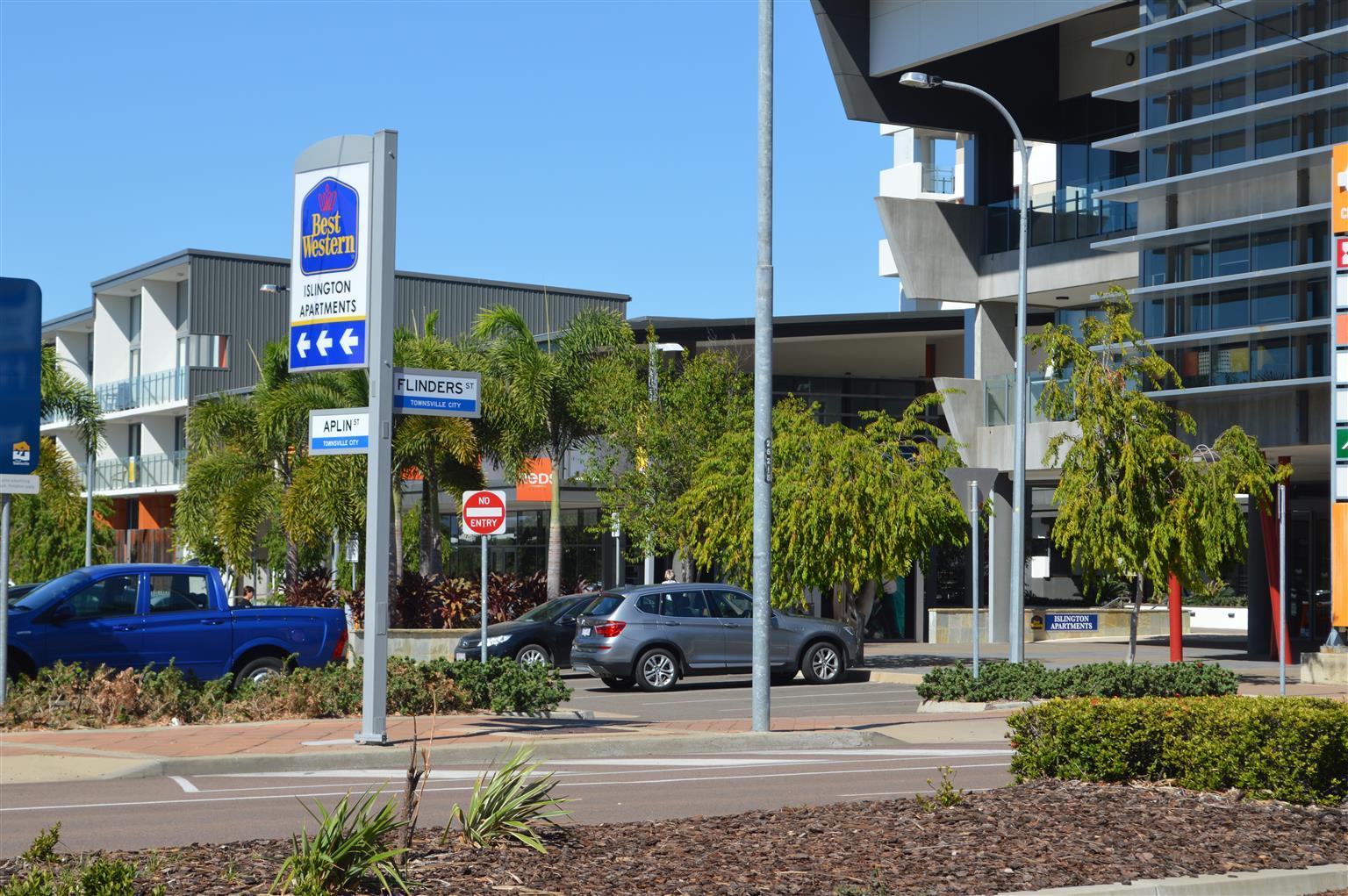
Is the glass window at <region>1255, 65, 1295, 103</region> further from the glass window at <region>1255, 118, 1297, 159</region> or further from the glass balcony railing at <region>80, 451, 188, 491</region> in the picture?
the glass balcony railing at <region>80, 451, 188, 491</region>

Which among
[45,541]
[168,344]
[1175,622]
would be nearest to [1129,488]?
[1175,622]

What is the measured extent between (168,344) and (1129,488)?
48.2 metres

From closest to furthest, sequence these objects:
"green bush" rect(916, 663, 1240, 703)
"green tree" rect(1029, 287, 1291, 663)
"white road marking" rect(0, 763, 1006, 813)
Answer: "white road marking" rect(0, 763, 1006, 813) → "green bush" rect(916, 663, 1240, 703) → "green tree" rect(1029, 287, 1291, 663)

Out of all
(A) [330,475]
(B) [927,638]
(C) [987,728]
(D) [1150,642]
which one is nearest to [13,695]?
(C) [987,728]

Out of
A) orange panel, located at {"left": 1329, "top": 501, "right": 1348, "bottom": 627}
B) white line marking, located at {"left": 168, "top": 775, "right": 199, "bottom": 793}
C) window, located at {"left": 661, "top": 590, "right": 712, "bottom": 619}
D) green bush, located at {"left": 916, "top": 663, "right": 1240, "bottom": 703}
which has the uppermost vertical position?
orange panel, located at {"left": 1329, "top": 501, "right": 1348, "bottom": 627}

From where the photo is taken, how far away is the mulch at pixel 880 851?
741 centimetres

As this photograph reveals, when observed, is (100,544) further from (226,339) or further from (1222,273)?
(1222,273)

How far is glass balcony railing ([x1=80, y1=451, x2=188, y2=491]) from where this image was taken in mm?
63938

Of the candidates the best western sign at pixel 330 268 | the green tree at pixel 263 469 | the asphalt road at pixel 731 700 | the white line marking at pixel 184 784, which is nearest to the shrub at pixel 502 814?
the white line marking at pixel 184 784

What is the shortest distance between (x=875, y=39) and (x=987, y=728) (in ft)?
72.1

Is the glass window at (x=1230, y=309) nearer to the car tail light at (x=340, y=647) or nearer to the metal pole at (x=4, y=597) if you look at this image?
the car tail light at (x=340, y=647)

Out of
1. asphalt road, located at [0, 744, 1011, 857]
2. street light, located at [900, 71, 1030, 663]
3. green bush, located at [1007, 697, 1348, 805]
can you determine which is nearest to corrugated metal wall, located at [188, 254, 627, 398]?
street light, located at [900, 71, 1030, 663]

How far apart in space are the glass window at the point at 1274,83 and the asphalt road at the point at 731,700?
12.2 metres

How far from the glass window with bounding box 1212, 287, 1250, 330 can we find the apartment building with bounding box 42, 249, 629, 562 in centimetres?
3304
